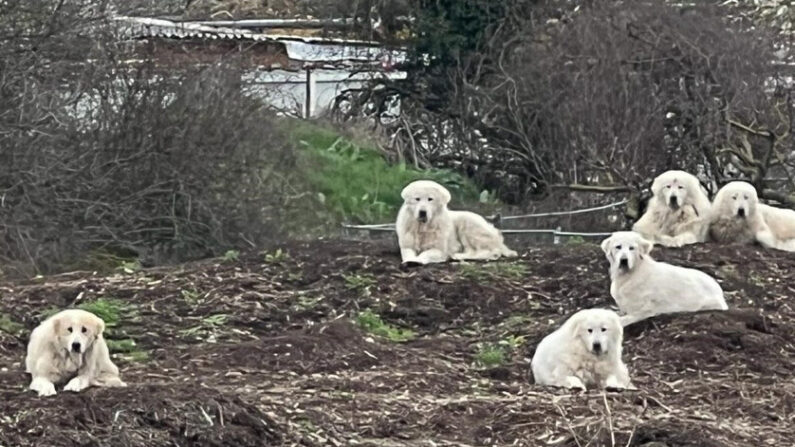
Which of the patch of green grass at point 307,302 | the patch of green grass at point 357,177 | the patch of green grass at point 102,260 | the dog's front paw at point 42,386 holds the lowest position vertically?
the patch of green grass at point 102,260

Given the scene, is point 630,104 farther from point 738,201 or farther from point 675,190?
point 738,201

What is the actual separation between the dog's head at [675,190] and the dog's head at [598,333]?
4.95 metres

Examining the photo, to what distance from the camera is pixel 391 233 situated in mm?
19391

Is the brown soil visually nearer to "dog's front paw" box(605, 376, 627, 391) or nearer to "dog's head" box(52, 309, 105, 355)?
"dog's front paw" box(605, 376, 627, 391)

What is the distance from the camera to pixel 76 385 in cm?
965

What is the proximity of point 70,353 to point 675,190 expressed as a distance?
279 inches

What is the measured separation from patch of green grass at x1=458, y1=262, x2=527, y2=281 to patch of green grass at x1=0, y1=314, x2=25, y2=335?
382 centimetres

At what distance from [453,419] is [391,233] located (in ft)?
32.6

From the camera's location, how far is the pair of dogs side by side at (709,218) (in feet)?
Result: 49.8

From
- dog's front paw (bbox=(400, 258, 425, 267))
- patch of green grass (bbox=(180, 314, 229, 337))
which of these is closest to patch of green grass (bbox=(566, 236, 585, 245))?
dog's front paw (bbox=(400, 258, 425, 267))

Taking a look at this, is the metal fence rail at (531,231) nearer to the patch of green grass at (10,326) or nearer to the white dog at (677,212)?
the white dog at (677,212)

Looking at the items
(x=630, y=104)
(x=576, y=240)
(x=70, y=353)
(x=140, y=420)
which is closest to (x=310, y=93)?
(x=630, y=104)

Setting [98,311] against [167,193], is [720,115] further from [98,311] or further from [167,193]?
[98,311]

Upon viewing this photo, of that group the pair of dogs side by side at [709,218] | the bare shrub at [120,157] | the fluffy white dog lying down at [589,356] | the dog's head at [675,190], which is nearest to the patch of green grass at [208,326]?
the fluffy white dog lying down at [589,356]
